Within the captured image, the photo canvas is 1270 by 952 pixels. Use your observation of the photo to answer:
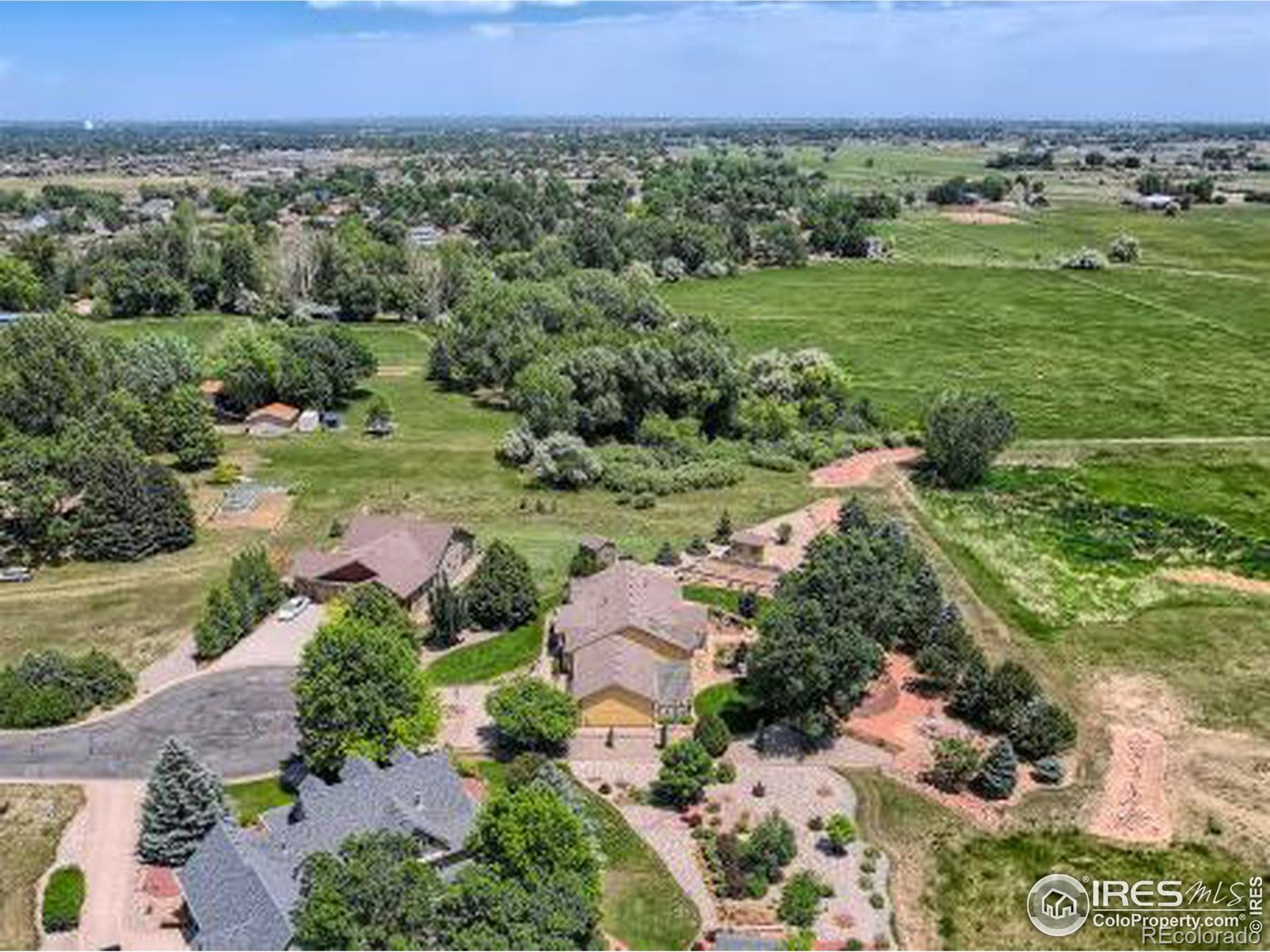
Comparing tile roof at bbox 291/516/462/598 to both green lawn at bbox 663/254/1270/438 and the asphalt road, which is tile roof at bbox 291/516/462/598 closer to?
the asphalt road

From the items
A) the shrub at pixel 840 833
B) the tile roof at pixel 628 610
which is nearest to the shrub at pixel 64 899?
the tile roof at pixel 628 610

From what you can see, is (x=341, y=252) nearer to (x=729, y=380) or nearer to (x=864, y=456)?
(x=729, y=380)

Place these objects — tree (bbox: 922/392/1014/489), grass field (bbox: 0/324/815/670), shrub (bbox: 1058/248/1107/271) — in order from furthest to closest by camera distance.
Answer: shrub (bbox: 1058/248/1107/271)
tree (bbox: 922/392/1014/489)
grass field (bbox: 0/324/815/670)

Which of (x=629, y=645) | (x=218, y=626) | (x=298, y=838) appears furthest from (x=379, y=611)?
(x=298, y=838)

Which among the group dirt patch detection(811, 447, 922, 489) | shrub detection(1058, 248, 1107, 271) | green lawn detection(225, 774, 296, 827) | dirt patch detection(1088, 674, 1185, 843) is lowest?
dirt patch detection(1088, 674, 1185, 843)

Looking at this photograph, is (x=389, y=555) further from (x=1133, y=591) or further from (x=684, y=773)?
(x=1133, y=591)

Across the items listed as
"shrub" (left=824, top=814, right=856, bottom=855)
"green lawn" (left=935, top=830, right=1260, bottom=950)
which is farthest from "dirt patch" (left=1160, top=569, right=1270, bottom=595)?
"shrub" (left=824, top=814, right=856, bottom=855)

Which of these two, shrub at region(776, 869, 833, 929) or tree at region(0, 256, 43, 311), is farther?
tree at region(0, 256, 43, 311)
